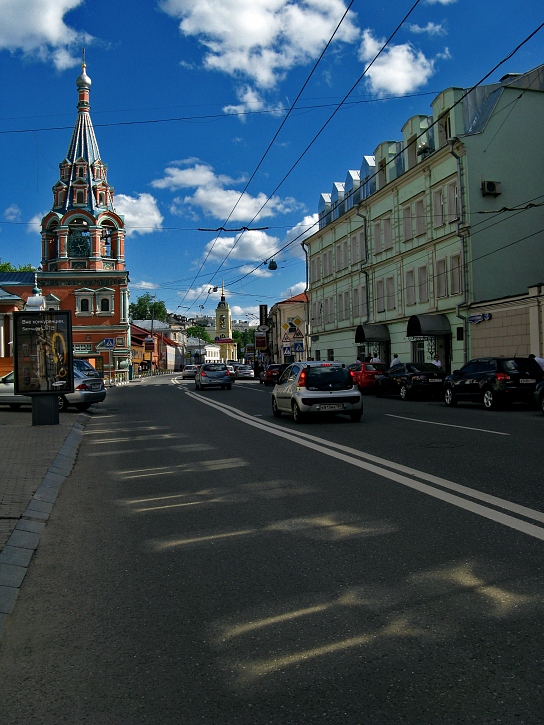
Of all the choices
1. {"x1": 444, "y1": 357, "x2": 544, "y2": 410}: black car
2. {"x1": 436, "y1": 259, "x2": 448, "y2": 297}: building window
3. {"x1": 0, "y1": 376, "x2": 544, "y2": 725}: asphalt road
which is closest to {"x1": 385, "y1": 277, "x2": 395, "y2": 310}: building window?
{"x1": 436, "y1": 259, "x2": 448, "y2": 297}: building window

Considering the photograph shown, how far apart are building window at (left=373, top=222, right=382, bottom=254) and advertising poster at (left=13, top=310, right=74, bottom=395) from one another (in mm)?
29579

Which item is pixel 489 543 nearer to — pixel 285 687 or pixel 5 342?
pixel 285 687

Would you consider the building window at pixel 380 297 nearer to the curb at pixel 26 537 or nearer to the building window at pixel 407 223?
the building window at pixel 407 223

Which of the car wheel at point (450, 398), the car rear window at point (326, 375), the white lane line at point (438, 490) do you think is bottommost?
the white lane line at point (438, 490)

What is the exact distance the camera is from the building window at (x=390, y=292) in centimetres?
4106

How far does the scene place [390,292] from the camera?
137 feet

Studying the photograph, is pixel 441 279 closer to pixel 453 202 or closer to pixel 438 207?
pixel 438 207

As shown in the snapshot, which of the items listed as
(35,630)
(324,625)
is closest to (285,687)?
(324,625)

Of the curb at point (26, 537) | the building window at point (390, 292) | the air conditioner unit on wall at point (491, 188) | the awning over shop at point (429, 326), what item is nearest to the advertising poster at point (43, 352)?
the curb at point (26, 537)

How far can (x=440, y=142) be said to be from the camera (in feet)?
113

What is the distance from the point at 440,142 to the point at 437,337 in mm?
9851

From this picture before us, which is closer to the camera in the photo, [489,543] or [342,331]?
[489,543]

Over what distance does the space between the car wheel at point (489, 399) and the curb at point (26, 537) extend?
43.8ft

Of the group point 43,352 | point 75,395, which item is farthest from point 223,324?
point 43,352
